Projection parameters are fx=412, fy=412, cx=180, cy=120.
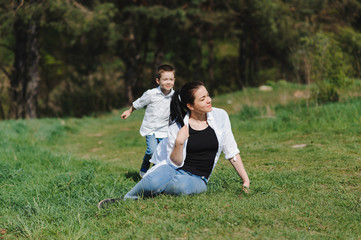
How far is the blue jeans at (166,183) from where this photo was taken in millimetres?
4293

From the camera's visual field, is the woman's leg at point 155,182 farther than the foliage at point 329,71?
No

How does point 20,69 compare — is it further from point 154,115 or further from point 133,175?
point 154,115

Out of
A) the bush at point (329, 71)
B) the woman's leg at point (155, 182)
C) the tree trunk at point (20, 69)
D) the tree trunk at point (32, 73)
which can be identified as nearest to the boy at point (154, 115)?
the woman's leg at point (155, 182)

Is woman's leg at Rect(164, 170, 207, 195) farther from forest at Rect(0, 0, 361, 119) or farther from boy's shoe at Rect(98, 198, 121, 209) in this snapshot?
forest at Rect(0, 0, 361, 119)

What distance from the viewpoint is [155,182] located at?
14.0 ft

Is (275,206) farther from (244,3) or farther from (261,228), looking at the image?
(244,3)

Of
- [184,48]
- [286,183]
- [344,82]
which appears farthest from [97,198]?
[184,48]

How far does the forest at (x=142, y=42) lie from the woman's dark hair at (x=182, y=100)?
183 centimetres

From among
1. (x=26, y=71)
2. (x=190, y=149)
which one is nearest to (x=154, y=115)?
(x=190, y=149)

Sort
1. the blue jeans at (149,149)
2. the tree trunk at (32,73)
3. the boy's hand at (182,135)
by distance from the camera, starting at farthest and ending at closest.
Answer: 1. the tree trunk at (32,73)
2. the blue jeans at (149,149)
3. the boy's hand at (182,135)

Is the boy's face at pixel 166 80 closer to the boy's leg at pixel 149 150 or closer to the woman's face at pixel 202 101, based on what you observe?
the boy's leg at pixel 149 150

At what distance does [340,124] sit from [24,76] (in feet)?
45.3

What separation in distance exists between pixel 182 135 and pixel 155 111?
6.07 feet

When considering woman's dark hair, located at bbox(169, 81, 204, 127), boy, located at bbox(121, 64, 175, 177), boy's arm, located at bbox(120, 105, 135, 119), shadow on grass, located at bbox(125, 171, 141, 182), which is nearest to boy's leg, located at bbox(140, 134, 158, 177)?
boy, located at bbox(121, 64, 175, 177)
